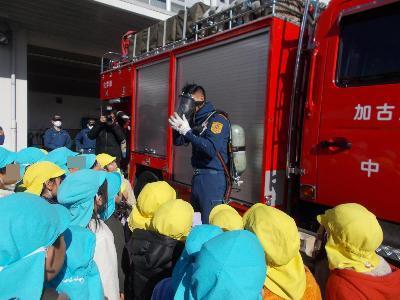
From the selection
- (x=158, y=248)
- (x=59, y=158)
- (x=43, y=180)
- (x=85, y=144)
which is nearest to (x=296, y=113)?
(x=158, y=248)

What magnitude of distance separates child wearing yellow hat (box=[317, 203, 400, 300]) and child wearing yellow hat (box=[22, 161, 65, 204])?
1.81 m

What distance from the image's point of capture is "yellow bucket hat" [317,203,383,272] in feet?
4.94

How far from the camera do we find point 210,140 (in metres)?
2.90

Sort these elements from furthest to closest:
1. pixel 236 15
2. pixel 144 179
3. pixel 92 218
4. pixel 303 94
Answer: pixel 144 179 < pixel 236 15 < pixel 303 94 < pixel 92 218

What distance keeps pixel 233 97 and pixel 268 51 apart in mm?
580

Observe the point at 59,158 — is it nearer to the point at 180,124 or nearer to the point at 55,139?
the point at 180,124

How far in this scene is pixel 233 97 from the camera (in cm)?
331

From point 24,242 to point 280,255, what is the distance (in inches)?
34.6

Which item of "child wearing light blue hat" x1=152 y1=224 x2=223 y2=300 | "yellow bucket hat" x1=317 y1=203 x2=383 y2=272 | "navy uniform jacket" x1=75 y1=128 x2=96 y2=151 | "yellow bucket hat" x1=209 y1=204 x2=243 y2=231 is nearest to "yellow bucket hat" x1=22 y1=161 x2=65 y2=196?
"yellow bucket hat" x1=209 y1=204 x2=243 y2=231

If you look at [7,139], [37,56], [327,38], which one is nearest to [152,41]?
[327,38]

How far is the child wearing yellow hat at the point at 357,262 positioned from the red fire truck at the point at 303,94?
0.74 m

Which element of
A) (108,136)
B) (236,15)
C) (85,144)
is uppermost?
(236,15)

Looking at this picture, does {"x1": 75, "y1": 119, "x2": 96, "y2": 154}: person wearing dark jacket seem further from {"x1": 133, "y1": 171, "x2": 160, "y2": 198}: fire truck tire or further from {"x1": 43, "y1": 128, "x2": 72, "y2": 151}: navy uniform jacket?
{"x1": 133, "y1": 171, "x2": 160, "y2": 198}: fire truck tire

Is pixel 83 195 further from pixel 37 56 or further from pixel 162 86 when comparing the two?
pixel 37 56
